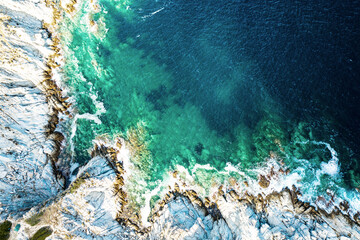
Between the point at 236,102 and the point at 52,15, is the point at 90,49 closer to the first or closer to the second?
the point at 52,15

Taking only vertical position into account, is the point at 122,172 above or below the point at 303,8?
below

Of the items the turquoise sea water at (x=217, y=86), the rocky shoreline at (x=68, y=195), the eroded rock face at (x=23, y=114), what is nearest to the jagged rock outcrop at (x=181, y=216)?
the rocky shoreline at (x=68, y=195)

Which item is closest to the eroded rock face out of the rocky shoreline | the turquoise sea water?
the rocky shoreline

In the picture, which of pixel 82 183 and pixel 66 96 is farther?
pixel 66 96

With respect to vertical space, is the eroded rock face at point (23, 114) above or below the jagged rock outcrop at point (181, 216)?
above

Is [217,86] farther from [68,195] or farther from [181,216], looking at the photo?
[68,195]

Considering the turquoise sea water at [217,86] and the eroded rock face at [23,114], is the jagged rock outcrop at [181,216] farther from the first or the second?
the eroded rock face at [23,114]

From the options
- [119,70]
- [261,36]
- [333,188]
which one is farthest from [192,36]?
[333,188]
